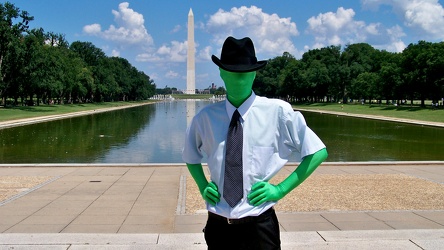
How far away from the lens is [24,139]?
22625 mm

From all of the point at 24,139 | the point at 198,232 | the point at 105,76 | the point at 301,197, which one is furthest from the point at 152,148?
the point at 105,76

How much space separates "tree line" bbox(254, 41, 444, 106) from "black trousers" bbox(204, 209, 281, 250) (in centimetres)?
5530

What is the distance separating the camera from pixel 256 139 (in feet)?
9.20

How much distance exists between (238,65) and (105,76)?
93.9 m

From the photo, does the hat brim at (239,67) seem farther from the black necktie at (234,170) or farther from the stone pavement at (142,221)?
the stone pavement at (142,221)

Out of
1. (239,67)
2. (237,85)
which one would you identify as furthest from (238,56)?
(237,85)

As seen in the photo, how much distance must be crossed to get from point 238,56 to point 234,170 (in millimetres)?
713

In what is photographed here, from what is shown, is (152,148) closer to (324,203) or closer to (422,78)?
(324,203)

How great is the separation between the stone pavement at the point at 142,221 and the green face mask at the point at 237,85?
9.45 ft

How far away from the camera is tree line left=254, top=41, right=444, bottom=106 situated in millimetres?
55438

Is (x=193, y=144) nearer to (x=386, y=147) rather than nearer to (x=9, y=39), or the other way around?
(x=386, y=147)

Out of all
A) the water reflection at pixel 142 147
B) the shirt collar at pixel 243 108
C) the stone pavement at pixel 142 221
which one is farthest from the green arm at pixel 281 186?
the water reflection at pixel 142 147

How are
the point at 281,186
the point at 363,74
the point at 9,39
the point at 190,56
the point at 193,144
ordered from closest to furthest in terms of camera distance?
the point at 281,186, the point at 193,144, the point at 9,39, the point at 363,74, the point at 190,56

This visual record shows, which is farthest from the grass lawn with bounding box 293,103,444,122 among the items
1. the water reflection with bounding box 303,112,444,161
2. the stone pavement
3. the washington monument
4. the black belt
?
the washington monument
